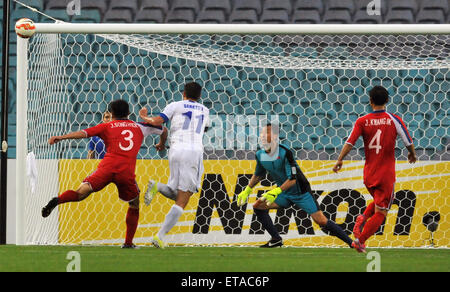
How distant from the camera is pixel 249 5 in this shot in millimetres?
11086

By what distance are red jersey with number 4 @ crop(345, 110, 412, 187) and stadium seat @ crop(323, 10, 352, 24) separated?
515 centimetres

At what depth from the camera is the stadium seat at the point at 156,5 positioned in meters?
11.1

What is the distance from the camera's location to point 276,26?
22.8 ft

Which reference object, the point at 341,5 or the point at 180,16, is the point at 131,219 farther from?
the point at 341,5

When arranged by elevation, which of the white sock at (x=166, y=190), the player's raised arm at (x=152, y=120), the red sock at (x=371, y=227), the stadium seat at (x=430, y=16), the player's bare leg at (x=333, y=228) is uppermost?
the stadium seat at (x=430, y=16)

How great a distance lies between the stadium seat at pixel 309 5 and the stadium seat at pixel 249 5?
0.49m

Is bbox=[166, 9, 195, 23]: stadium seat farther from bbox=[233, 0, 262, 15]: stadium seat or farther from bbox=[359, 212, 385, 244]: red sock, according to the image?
bbox=[359, 212, 385, 244]: red sock

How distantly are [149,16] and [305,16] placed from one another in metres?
2.11

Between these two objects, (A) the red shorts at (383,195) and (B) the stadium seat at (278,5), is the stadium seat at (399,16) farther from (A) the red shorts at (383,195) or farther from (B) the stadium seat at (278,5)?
(A) the red shorts at (383,195)

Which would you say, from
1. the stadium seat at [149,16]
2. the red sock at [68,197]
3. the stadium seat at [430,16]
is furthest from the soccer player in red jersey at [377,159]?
the stadium seat at [149,16]

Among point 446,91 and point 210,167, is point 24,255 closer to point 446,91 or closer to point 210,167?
point 210,167

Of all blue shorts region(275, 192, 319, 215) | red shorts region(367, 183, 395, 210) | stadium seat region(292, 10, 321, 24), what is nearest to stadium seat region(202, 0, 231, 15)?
stadium seat region(292, 10, 321, 24)

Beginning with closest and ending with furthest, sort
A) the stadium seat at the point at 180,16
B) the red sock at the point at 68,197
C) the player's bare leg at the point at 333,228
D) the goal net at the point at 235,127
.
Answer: the red sock at the point at 68,197 < the player's bare leg at the point at 333,228 < the goal net at the point at 235,127 < the stadium seat at the point at 180,16

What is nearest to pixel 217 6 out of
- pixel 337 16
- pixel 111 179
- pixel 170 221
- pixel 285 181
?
pixel 337 16
